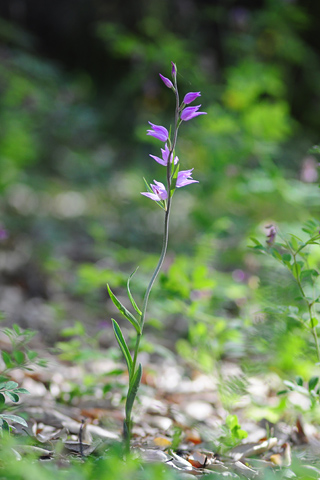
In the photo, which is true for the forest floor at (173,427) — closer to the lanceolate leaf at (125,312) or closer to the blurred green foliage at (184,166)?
the blurred green foliage at (184,166)

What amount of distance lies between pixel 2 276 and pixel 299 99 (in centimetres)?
335

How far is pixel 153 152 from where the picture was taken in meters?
3.87

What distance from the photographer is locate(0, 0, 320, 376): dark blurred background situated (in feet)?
7.61

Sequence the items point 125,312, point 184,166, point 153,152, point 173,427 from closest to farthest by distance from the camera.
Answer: point 125,312, point 173,427, point 184,166, point 153,152

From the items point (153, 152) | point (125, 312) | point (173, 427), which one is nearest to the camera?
point (125, 312)

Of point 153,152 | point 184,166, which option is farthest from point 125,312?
point 153,152

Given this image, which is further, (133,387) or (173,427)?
(173,427)

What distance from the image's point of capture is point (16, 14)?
5199 mm

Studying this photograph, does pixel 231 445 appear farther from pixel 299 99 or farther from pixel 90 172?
pixel 299 99

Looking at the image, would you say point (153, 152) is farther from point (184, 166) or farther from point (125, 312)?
point (125, 312)

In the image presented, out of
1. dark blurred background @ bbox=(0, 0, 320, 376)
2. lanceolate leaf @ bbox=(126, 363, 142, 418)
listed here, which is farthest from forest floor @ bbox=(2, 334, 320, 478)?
dark blurred background @ bbox=(0, 0, 320, 376)

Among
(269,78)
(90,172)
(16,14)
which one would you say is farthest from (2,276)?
(16,14)

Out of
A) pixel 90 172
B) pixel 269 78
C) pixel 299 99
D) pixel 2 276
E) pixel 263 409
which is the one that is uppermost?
pixel 269 78

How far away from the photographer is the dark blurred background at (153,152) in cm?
232
